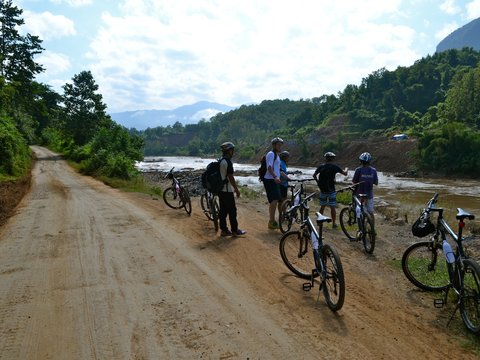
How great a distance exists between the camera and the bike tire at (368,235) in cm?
765

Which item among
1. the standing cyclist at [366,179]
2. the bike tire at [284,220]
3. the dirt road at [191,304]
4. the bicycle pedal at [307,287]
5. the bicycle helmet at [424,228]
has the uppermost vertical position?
the standing cyclist at [366,179]

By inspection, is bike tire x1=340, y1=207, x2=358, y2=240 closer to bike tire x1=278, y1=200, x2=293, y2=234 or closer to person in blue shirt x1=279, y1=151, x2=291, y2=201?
bike tire x1=278, y1=200, x2=293, y2=234

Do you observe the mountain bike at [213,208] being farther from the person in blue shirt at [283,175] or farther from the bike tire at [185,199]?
the person in blue shirt at [283,175]

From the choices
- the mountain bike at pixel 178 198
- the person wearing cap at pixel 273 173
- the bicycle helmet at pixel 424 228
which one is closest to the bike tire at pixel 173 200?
the mountain bike at pixel 178 198

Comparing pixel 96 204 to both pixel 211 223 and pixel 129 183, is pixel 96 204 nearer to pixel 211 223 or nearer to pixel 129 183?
pixel 211 223

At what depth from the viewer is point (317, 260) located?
514 cm

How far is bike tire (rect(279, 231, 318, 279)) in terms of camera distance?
19.6 ft

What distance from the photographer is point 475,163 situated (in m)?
41.7

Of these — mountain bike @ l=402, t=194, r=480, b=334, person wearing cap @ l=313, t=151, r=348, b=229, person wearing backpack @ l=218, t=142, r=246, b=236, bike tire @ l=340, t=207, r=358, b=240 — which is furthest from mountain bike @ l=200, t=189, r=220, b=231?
mountain bike @ l=402, t=194, r=480, b=334

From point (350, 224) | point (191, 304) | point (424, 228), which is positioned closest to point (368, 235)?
point (350, 224)

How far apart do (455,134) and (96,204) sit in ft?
143

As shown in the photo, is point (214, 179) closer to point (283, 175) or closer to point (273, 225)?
point (283, 175)

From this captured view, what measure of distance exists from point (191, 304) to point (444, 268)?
12.7ft

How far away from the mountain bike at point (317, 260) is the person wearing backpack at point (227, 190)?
2.07m
